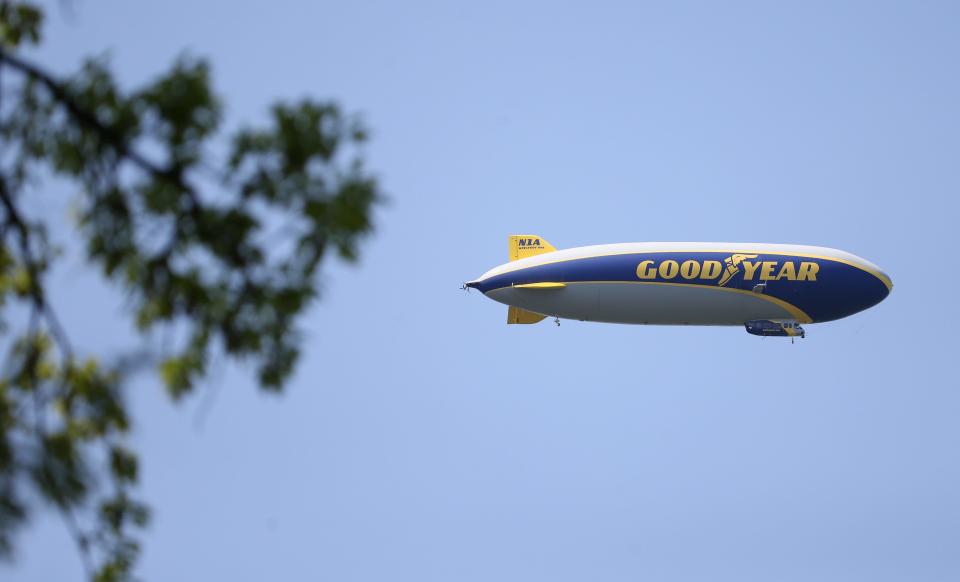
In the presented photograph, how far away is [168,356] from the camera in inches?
893

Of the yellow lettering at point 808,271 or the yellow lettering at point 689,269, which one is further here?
the yellow lettering at point 808,271

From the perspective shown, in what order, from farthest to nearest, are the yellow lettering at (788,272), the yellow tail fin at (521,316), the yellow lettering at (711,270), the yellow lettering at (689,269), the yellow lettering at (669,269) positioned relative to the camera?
1. the yellow tail fin at (521,316)
2. the yellow lettering at (788,272)
3. the yellow lettering at (711,270)
4. the yellow lettering at (689,269)
5. the yellow lettering at (669,269)

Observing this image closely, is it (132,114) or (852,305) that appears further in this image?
(852,305)

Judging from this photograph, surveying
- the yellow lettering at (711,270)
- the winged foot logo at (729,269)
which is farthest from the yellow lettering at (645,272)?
the yellow lettering at (711,270)

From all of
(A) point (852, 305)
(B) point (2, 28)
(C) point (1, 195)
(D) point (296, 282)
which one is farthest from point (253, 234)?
(A) point (852, 305)

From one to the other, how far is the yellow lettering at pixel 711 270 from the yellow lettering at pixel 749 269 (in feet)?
6.66

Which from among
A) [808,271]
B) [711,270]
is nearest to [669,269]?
[711,270]

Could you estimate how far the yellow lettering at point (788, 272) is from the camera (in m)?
96.6

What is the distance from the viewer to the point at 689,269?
9438 cm

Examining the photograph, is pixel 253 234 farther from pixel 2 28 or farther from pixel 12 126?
pixel 2 28

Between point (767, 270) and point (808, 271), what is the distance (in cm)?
347

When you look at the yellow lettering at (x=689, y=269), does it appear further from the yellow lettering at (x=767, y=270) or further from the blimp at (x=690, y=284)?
the yellow lettering at (x=767, y=270)

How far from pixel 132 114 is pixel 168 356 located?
4287 mm

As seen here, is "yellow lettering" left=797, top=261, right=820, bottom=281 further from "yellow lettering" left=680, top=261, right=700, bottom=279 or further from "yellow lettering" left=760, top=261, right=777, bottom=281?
"yellow lettering" left=680, top=261, right=700, bottom=279
